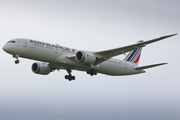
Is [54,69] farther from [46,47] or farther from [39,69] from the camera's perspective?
[46,47]

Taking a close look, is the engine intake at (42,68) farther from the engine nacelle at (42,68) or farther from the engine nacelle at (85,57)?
the engine nacelle at (85,57)

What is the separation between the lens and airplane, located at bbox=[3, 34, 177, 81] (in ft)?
123

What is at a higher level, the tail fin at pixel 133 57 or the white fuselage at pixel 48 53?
the tail fin at pixel 133 57

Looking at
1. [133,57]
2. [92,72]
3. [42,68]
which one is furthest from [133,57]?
[42,68]

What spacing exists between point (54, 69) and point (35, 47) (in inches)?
340

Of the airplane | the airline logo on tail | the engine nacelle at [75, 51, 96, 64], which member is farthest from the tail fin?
the engine nacelle at [75, 51, 96, 64]

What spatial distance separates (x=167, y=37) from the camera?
33500 mm

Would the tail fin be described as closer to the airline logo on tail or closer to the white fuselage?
the airline logo on tail

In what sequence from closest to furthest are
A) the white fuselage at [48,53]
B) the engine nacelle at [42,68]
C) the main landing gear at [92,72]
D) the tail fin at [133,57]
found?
the white fuselage at [48,53]
the main landing gear at [92,72]
the engine nacelle at [42,68]
the tail fin at [133,57]

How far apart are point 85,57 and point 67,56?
8.99ft

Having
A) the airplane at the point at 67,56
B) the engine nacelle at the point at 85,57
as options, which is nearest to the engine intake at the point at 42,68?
the airplane at the point at 67,56

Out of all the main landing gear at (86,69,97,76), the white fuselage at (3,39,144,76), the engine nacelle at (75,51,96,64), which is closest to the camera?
the white fuselage at (3,39,144,76)

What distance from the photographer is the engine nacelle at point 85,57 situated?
3884 cm

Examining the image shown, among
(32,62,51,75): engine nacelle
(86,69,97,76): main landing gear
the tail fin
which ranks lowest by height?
(86,69,97,76): main landing gear
